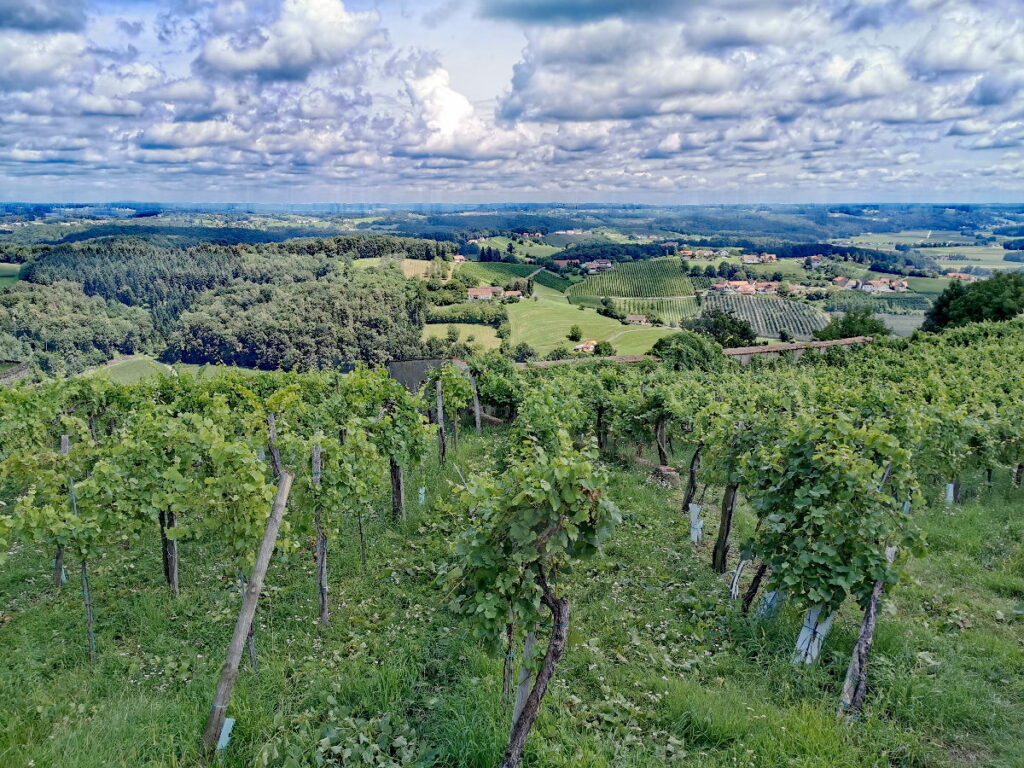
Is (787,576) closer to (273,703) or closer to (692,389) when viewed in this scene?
(273,703)

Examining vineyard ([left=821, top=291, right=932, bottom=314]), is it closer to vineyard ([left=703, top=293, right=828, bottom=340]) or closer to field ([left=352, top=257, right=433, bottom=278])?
vineyard ([left=703, top=293, right=828, bottom=340])

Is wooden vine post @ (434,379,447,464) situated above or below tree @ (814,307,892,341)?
above

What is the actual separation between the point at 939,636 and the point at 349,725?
5.90 meters

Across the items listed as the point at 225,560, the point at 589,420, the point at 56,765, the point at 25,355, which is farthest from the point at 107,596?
the point at 25,355

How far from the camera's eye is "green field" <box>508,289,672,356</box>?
54719 mm

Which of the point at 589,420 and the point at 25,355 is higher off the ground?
the point at 589,420

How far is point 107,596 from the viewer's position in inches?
272

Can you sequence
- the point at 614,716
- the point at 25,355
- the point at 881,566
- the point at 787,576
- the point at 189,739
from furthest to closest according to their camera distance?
the point at 25,355, the point at 787,576, the point at 881,566, the point at 614,716, the point at 189,739

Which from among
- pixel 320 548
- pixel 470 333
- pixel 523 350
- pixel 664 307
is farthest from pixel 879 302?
pixel 320 548

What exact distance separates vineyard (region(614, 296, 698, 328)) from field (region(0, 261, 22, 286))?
272 feet

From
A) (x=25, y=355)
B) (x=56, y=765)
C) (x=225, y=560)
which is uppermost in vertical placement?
(x=56, y=765)

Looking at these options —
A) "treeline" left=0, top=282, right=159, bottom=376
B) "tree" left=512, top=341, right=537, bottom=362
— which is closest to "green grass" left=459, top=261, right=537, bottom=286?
"tree" left=512, top=341, right=537, bottom=362

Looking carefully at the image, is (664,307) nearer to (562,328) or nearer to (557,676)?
(562,328)

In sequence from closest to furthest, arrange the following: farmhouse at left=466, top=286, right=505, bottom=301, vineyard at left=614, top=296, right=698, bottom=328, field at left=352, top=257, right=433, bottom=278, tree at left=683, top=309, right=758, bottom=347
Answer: tree at left=683, top=309, right=758, bottom=347, vineyard at left=614, top=296, right=698, bottom=328, farmhouse at left=466, top=286, right=505, bottom=301, field at left=352, top=257, right=433, bottom=278
